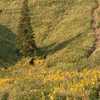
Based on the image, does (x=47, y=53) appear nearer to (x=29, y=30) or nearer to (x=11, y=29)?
(x=29, y=30)

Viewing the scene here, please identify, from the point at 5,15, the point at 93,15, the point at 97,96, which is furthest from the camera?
the point at 5,15

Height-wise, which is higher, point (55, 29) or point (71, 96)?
point (71, 96)

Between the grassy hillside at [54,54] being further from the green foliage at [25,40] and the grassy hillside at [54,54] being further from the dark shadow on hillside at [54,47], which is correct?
the green foliage at [25,40]

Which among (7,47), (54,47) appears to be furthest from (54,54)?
(7,47)

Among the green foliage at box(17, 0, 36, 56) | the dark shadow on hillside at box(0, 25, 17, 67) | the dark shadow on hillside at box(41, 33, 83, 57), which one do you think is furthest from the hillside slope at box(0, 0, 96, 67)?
the green foliage at box(17, 0, 36, 56)

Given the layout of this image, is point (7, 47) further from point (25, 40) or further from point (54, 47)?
point (54, 47)

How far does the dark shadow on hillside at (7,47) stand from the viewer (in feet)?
251

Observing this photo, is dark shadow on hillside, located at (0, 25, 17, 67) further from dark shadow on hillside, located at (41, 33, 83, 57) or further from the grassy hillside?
dark shadow on hillside, located at (41, 33, 83, 57)

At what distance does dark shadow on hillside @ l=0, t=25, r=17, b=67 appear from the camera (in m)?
76.4

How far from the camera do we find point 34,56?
79250 mm

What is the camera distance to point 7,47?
86938 millimetres

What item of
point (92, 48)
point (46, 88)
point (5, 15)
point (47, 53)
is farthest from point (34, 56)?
point (46, 88)

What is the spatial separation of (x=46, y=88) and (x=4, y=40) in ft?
214

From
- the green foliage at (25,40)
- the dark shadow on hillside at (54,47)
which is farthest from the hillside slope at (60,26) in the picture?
the green foliage at (25,40)
